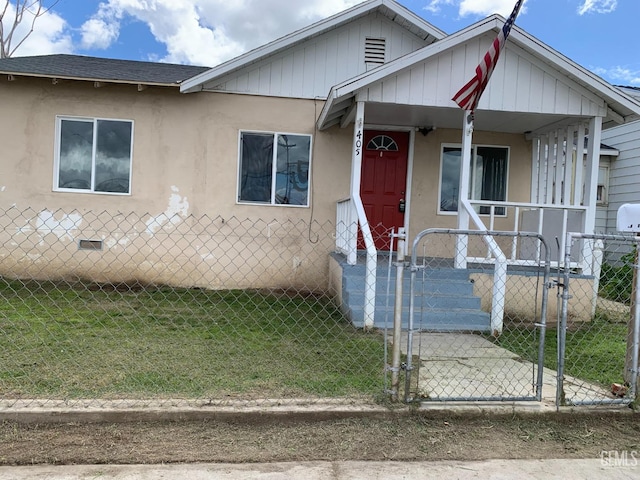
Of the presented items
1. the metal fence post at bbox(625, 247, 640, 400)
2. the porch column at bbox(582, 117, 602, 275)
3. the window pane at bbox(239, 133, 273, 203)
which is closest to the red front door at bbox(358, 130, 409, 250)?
the window pane at bbox(239, 133, 273, 203)

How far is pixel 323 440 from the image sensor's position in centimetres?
293

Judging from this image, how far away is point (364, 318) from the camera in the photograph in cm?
592

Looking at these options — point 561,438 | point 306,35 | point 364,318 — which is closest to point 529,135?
point 306,35

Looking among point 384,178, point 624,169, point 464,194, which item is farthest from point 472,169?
point 624,169

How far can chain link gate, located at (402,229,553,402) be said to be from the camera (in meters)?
3.94

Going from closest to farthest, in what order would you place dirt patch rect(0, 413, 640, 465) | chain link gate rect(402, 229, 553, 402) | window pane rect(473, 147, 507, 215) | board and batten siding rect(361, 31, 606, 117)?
dirt patch rect(0, 413, 640, 465) → chain link gate rect(402, 229, 553, 402) → board and batten siding rect(361, 31, 606, 117) → window pane rect(473, 147, 507, 215)

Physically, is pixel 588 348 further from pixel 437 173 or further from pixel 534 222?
pixel 437 173

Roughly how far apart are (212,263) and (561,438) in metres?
6.59

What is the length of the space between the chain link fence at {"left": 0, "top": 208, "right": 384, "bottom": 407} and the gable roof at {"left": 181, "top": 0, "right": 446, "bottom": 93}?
2.49 m

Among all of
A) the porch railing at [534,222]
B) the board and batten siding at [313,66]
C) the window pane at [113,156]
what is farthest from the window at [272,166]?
the porch railing at [534,222]

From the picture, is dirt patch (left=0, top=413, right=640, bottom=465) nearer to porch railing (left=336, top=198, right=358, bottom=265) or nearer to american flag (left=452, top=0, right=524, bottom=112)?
porch railing (left=336, top=198, right=358, bottom=265)

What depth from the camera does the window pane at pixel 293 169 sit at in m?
8.66

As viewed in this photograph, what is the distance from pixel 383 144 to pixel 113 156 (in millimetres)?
5017

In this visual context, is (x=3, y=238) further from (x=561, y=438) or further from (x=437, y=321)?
(x=561, y=438)
